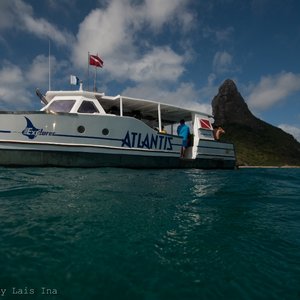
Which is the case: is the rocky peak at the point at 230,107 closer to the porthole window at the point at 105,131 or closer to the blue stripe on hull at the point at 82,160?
the blue stripe on hull at the point at 82,160

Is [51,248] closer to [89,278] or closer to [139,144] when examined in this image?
[89,278]

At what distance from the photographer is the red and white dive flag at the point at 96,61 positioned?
12.8m

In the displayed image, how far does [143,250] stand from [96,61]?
1184 cm

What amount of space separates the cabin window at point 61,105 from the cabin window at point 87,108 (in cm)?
40

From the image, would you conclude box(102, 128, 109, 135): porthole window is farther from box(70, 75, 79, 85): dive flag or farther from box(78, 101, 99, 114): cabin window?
box(70, 75, 79, 85): dive flag

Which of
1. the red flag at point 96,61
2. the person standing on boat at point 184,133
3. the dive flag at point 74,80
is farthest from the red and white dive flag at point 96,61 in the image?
the person standing on boat at point 184,133

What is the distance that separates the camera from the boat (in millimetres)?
9400

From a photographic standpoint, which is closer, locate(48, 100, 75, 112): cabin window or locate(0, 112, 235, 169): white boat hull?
locate(0, 112, 235, 169): white boat hull

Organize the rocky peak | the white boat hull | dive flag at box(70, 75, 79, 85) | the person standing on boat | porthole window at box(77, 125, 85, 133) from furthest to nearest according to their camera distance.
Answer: the rocky peak → the person standing on boat → dive flag at box(70, 75, 79, 85) → porthole window at box(77, 125, 85, 133) → the white boat hull

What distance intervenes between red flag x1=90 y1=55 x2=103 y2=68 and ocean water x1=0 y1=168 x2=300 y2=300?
31.6 ft

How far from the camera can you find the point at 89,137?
10.3m

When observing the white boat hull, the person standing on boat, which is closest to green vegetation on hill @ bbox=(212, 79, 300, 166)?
the person standing on boat

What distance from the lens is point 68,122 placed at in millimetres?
9930

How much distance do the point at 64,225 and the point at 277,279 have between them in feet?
7.05
